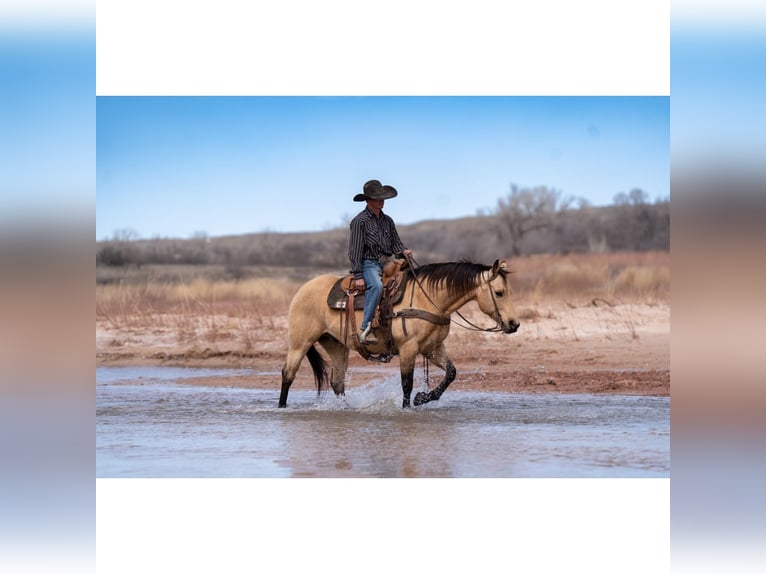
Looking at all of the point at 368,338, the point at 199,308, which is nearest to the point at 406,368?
the point at 368,338

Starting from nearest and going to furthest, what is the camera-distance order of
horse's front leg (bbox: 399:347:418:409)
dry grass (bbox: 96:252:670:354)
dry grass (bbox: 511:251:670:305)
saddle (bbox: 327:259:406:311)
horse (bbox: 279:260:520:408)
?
horse (bbox: 279:260:520:408), horse's front leg (bbox: 399:347:418:409), saddle (bbox: 327:259:406:311), dry grass (bbox: 96:252:670:354), dry grass (bbox: 511:251:670:305)

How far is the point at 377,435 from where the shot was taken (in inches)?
385

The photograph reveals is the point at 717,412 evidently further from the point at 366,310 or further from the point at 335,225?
the point at 335,225

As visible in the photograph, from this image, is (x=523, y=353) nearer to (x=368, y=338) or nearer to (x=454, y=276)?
(x=454, y=276)

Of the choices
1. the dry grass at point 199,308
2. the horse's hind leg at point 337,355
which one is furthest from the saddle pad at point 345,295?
the dry grass at point 199,308

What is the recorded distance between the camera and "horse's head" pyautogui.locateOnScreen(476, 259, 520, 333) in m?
10.7

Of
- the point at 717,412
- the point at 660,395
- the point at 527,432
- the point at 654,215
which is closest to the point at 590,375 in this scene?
the point at 660,395

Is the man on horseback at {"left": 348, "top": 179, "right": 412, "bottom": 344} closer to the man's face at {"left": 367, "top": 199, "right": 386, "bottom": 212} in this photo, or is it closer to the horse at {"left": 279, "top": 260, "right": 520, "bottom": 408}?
the man's face at {"left": 367, "top": 199, "right": 386, "bottom": 212}

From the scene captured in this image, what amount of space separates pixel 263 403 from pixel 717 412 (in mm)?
→ 8524

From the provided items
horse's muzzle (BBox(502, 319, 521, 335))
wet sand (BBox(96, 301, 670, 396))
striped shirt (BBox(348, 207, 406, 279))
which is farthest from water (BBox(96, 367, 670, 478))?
striped shirt (BBox(348, 207, 406, 279))

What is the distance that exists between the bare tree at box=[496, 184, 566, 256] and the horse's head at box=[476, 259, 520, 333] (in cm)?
2330

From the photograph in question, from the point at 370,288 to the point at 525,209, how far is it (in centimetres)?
2476

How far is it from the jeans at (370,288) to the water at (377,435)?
121 cm

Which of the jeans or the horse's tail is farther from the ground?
the jeans
